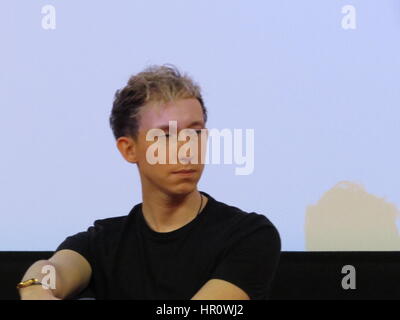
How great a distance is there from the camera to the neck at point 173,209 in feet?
4.18

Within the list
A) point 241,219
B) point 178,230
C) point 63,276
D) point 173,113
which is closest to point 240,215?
point 241,219

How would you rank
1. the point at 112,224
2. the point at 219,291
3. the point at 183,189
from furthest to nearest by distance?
1. the point at 112,224
2. the point at 183,189
3. the point at 219,291

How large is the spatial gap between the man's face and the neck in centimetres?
2

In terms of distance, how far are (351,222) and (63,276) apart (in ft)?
3.13

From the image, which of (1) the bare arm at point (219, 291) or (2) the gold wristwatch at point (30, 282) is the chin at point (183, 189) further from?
(2) the gold wristwatch at point (30, 282)

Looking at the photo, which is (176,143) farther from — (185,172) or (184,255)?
(184,255)

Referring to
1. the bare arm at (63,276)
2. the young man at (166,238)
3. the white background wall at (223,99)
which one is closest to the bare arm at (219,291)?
the young man at (166,238)

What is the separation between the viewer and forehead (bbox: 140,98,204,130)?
4.03ft

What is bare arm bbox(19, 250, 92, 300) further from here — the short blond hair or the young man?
the short blond hair

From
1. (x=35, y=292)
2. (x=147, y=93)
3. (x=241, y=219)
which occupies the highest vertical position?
(x=147, y=93)

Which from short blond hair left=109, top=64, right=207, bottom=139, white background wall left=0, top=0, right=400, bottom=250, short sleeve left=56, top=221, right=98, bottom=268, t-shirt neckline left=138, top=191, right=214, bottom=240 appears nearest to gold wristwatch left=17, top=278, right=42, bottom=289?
short sleeve left=56, top=221, right=98, bottom=268

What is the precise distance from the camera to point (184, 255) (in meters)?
1.24

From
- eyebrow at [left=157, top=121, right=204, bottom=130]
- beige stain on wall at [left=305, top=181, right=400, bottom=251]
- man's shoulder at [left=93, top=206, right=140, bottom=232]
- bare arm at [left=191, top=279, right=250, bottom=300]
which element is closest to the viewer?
bare arm at [left=191, top=279, right=250, bottom=300]
